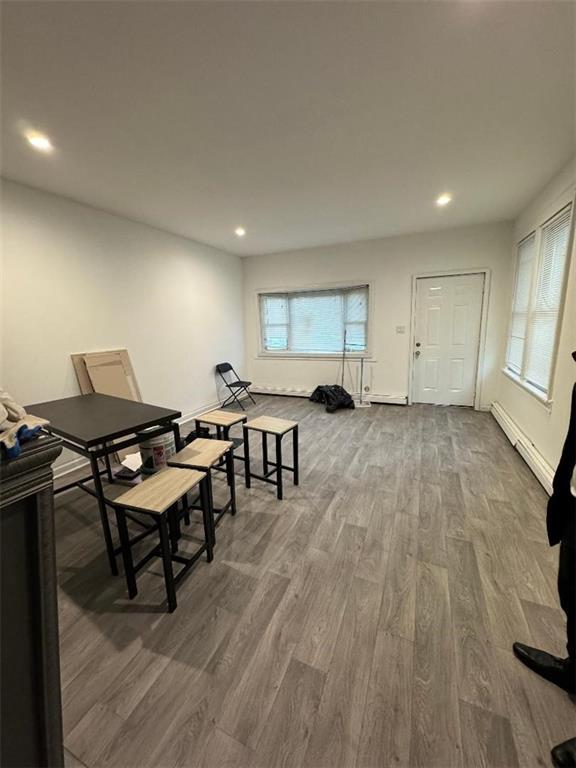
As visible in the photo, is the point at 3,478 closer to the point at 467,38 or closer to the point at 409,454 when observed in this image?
the point at 467,38

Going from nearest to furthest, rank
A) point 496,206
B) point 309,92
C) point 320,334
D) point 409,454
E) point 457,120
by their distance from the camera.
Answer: point 309,92, point 457,120, point 409,454, point 496,206, point 320,334

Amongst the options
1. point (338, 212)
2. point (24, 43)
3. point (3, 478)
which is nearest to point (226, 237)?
point (338, 212)

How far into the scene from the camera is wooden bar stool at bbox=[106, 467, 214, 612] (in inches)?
59.0

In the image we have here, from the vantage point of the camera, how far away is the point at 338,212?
3670mm

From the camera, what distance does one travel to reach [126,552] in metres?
1.57

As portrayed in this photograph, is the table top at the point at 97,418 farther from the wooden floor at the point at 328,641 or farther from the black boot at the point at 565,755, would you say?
the black boot at the point at 565,755

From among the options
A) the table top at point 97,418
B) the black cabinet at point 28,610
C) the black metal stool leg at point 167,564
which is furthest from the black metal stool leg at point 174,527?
the black cabinet at point 28,610

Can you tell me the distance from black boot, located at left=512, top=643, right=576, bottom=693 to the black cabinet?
5.66ft

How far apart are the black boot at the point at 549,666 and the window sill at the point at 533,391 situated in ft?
6.76

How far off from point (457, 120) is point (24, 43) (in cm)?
239

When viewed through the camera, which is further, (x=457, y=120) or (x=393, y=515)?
(x=393, y=515)

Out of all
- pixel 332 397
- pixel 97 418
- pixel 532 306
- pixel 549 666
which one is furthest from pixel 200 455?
pixel 532 306

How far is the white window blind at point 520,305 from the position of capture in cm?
352

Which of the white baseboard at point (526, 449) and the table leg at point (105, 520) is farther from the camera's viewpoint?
the white baseboard at point (526, 449)
